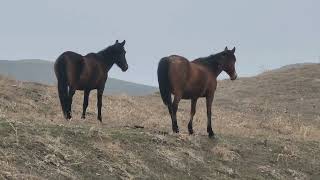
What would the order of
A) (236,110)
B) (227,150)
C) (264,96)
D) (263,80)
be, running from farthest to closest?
(263,80) → (264,96) → (236,110) → (227,150)

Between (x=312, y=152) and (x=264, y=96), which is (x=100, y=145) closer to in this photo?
(x=312, y=152)

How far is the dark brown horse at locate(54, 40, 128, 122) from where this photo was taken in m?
15.4

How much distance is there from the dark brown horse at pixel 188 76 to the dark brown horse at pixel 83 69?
8.09ft

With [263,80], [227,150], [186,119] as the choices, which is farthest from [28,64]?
[227,150]

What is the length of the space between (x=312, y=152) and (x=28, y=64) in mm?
149759

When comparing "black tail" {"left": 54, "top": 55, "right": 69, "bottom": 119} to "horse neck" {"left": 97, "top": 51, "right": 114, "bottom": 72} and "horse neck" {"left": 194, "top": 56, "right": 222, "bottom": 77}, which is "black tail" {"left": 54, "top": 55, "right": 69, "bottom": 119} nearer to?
"horse neck" {"left": 97, "top": 51, "right": 114, "bottom": 72}

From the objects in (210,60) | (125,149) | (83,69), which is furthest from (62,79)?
(125,149)

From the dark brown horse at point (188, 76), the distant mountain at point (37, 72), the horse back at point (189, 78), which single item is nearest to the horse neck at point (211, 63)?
the dark brown horse at point (188, 76)

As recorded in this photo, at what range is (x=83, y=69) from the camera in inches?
628

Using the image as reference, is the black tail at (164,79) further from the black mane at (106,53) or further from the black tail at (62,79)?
the black mane at (106,53)

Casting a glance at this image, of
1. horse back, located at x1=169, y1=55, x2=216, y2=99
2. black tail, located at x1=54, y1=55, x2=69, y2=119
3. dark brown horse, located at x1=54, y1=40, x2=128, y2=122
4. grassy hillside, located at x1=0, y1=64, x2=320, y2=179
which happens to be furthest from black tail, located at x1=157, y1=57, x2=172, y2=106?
Result: black tail, located at x1=54, y1=55, x2=69, y2=119

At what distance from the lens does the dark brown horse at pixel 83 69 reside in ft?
50.6

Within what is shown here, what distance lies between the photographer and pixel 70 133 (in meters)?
11.9

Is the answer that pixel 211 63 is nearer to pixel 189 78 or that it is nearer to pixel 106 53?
pixel 189 78
